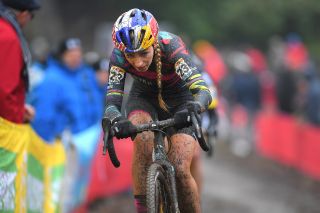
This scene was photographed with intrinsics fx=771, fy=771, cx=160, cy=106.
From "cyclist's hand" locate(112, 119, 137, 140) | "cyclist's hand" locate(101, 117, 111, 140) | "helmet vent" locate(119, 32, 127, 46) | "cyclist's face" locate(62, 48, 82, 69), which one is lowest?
"cyclist's hand" locate(112, 119, 137, 140)

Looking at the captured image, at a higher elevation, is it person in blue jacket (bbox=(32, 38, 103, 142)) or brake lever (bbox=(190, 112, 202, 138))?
person in blue jacket (bbox=(32, 38, 103, 142))

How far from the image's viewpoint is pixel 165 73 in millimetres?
7215

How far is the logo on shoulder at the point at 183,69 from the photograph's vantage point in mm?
6816

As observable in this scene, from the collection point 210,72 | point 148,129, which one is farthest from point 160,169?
point 210,72

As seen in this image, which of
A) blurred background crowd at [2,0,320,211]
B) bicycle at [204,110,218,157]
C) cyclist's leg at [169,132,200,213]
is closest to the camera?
cyclist's leg at [169,132,200,213]

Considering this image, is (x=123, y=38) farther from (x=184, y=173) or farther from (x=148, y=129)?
(x=184, y=173)

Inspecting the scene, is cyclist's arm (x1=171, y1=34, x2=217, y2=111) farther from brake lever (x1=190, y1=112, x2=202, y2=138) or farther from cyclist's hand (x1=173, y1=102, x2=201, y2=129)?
brake lever (x1=190, y1=112, x2=202, y2=138)

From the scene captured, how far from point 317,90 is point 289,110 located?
288cm

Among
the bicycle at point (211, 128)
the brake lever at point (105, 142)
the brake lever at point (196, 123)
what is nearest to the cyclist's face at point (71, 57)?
the bicycle at point (211, 128)

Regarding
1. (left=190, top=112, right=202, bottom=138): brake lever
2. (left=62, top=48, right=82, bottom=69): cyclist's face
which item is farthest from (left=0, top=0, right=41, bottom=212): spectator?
(left=62, top=48, right=82, bottom=69): cyclist's face

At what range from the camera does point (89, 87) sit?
12.1 meters

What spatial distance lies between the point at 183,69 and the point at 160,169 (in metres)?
0.91

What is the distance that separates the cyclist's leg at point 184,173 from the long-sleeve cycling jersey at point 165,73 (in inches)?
19.0

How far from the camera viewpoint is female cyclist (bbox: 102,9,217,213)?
657cm
